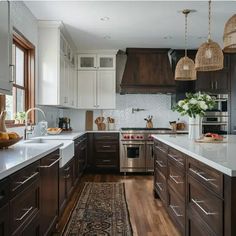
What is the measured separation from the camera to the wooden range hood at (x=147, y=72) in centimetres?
595

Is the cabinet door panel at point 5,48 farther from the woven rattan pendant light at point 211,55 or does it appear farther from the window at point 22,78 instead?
the woven rattan pendant light at point 211,55

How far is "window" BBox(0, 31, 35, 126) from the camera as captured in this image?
3.64 metres

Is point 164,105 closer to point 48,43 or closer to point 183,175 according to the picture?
point 48,43

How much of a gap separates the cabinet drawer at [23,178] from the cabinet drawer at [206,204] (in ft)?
3.83

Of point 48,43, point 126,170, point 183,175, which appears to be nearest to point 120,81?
point 126,170

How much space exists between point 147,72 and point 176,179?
3581mm

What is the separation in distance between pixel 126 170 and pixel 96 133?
97 cm

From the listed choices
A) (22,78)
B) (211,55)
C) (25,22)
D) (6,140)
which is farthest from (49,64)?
(211,55)

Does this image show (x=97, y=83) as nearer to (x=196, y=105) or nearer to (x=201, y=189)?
(x=196, y=105)

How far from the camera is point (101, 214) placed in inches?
132

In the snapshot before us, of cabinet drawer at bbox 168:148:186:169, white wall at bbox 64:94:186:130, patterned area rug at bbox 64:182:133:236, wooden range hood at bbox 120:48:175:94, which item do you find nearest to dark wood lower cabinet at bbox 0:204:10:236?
patterned area rug at bbox 64:182:133:236

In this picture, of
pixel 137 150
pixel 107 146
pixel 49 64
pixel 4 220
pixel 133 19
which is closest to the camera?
pixel 4 220

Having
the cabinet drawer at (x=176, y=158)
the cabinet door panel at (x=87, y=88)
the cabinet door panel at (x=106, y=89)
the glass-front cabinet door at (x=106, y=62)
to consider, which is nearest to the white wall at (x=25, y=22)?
the cabinet door panel at (x=87, y=88)

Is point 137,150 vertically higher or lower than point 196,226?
higher
